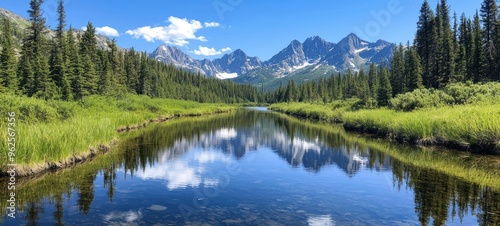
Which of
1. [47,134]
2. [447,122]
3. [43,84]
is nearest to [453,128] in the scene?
[447,122]

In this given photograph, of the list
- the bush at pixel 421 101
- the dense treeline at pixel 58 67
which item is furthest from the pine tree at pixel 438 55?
the dense treeline at pixel 58 67

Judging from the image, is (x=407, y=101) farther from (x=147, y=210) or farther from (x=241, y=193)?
(x=147, y=210)

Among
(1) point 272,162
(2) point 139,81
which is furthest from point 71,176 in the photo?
(2) point 139,81

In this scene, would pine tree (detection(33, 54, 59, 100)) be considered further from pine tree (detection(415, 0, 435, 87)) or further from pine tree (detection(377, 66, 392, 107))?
pine tree (detection(415, 0, 435, 87))

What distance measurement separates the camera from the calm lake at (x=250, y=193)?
1109cm

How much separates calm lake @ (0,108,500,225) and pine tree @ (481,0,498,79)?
5153cm

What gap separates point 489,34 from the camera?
64.9 metres

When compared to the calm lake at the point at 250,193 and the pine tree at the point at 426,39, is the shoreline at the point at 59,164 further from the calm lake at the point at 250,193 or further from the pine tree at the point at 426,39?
the pine tree at the point at 426,39

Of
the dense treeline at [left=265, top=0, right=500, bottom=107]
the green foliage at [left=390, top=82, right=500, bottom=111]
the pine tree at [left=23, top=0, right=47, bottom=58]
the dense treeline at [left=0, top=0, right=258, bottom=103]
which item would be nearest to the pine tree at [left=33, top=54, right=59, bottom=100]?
the dense treeline at [left=0, top=0, right=258, bottom=103]

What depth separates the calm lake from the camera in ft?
36.4

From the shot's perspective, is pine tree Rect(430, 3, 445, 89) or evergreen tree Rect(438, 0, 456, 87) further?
pine tree Rect(430, 3, 445, 89)

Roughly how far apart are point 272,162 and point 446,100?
25700 mm

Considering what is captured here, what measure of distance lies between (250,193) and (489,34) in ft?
234

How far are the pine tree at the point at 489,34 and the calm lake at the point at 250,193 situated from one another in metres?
51.5
